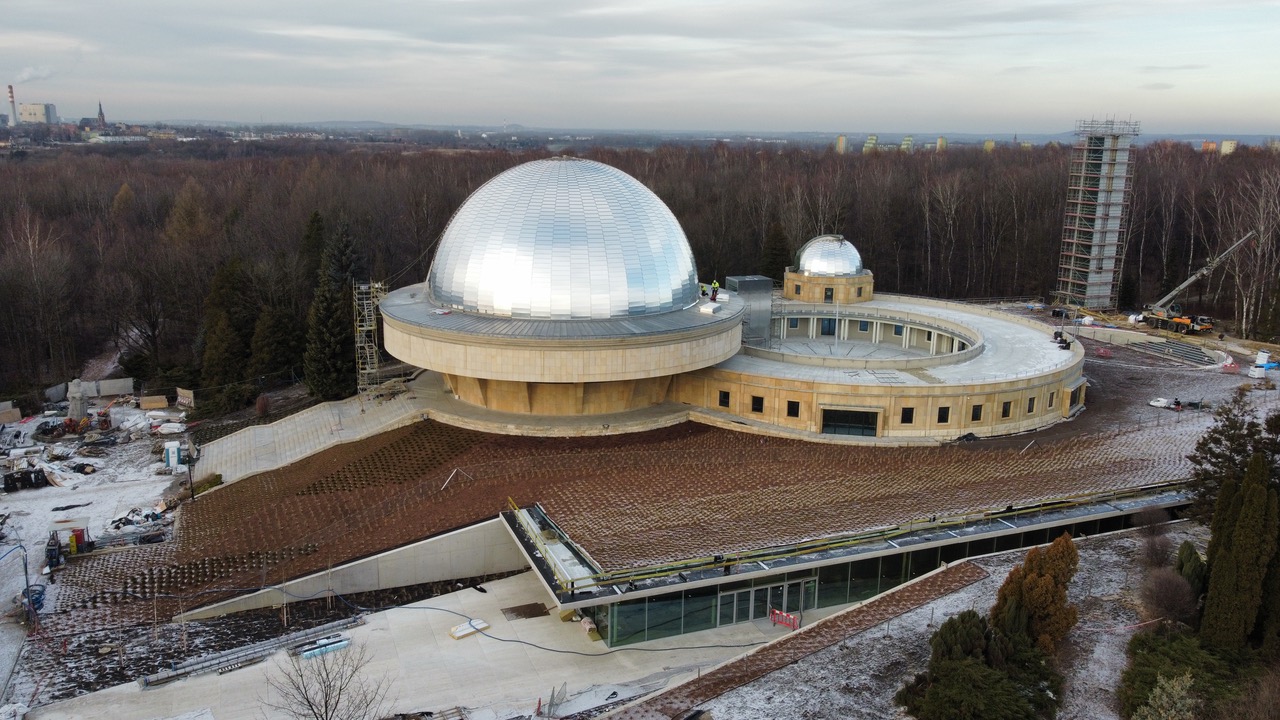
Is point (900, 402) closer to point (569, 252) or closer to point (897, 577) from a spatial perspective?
point (897, 577)

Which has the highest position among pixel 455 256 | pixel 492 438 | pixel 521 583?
pixel 455 256

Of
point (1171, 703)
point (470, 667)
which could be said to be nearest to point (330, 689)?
point (470, 667)

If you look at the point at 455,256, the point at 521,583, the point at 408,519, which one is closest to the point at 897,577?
the point at 521,583

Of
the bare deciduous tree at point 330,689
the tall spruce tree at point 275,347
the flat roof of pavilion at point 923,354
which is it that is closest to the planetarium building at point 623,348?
the flat roof of pavilion at point 923,354

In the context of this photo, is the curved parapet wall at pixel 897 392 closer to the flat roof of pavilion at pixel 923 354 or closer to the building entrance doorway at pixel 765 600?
the flat roof of pavilion at pixel 923 354

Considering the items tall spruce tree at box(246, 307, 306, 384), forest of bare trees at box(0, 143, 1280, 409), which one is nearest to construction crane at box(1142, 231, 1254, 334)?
forest of bare trees at box(0, 143, 1280, 409)

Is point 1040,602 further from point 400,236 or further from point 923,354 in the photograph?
point 400,236
